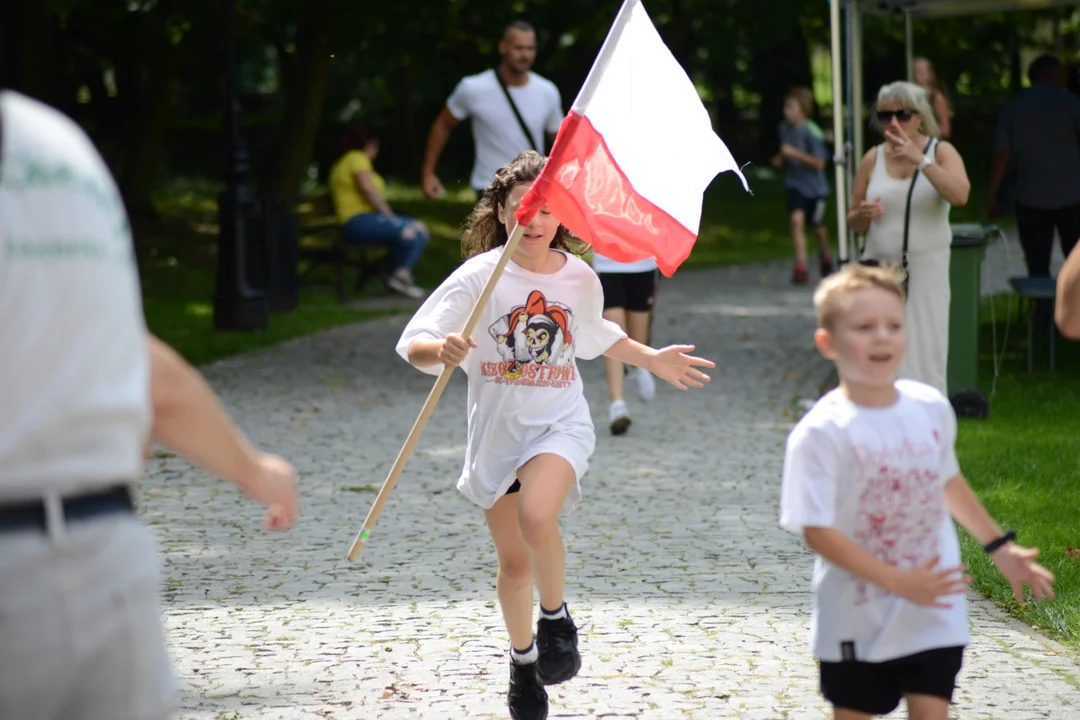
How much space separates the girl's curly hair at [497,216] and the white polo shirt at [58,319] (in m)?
2.81

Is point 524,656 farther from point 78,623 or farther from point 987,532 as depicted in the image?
point 78,623

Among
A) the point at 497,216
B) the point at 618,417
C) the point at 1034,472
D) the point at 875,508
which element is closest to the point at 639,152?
the point at 497,216

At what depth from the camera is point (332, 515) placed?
7.97 metres

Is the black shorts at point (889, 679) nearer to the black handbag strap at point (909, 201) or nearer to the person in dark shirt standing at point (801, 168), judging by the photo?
the black handbag strap at point (909, 201)

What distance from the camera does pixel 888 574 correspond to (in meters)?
3.26

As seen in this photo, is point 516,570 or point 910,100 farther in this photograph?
point 910,100

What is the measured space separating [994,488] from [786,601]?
2186 millimetres

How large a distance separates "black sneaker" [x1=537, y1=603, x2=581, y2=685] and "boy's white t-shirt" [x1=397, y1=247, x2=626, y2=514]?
16.2 inches

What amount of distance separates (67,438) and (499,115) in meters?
8.91

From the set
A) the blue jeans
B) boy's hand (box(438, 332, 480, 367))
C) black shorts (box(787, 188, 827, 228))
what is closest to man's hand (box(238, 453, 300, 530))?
boy's hand (box(438, 332, 480, 367))

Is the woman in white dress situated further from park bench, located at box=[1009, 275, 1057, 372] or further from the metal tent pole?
park bench, located at box=[1009, 275, 1057, 372]

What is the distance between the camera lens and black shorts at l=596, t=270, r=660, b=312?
10305 millimetres

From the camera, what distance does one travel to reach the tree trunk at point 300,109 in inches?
849

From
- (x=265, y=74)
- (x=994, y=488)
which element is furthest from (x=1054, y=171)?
(x=265, y=74)
